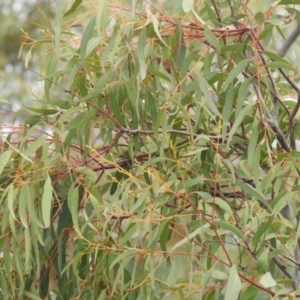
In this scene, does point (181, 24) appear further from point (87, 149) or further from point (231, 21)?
point (87, 149)

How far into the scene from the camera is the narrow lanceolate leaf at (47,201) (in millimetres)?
1330

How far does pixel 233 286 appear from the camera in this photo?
121cm

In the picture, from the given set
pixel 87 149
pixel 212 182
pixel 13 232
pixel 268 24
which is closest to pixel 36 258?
pixel 13 232

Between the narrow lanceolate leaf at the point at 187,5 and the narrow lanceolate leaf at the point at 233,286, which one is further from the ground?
the narrow lanceolate leaf at the point at 187,5

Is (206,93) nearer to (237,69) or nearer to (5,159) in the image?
(237,69)

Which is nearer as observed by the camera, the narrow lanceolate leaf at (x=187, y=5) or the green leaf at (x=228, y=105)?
the narrow lanceolate leaf at (x=187, y=5)

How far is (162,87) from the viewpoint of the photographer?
139 cm

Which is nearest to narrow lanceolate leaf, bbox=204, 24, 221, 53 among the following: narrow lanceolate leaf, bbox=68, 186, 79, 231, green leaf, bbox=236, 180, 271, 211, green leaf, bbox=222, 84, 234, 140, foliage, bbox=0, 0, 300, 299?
foliage, bbox=0, 0, 300, 299

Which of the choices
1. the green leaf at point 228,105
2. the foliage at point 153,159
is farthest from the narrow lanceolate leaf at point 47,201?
the green leaf at point 228,105

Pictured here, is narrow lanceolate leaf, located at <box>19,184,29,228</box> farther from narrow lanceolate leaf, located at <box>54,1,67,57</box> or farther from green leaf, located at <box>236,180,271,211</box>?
green leaf, located at <box>236,180,271,211</box>

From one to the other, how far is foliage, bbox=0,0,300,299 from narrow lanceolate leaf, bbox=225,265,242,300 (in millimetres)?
49

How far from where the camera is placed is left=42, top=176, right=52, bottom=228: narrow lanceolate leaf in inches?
52.4

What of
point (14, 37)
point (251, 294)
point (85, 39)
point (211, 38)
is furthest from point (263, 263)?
point (14, 37)

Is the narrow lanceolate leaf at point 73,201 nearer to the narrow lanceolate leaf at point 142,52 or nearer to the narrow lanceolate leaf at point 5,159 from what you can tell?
the narrow lanceolate leaf at point 5,159
